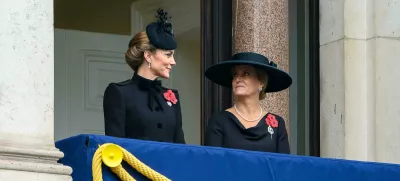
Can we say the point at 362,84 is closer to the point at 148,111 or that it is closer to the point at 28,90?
the point at 148,111

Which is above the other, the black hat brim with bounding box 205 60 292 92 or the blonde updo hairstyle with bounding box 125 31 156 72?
the blonde updo hairstyle with bounding box 125 31 156 72

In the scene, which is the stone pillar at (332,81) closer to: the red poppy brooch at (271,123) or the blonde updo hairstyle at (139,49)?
the red poppy brooch at (271,123)

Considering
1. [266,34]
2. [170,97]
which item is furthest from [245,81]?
[266,34]

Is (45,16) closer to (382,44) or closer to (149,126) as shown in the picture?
(149,126)

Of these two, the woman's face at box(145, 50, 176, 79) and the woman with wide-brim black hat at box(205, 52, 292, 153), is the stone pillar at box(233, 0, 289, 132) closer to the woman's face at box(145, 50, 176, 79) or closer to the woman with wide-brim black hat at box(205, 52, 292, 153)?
the woman with wide-brim black hat at box(205, 52, 292, 153)

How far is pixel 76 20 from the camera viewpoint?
12594mm

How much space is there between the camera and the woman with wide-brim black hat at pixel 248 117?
9.05 meters

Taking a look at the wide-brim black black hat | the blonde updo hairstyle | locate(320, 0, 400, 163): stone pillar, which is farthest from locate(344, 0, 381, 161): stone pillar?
the blonde updo hairstyle

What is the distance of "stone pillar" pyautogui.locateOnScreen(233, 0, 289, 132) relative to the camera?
35.4 ft

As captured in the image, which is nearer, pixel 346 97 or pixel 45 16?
pixel 45 16

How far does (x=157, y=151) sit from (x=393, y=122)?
11.9 feet

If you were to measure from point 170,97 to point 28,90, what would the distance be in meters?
1.09

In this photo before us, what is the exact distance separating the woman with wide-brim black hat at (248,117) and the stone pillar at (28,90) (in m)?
1.29

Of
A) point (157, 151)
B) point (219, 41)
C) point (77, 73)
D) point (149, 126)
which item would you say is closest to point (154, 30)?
point (149, 126)
